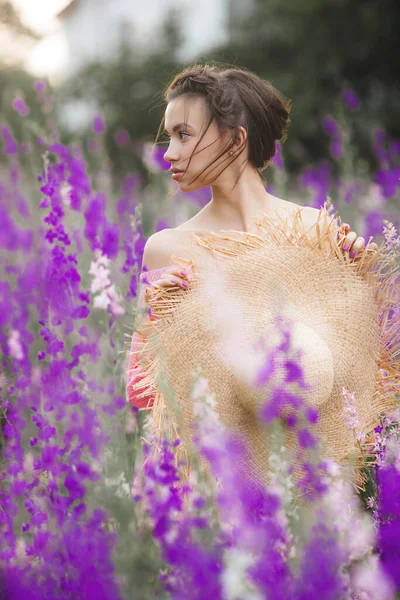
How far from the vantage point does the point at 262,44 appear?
11.0 meters

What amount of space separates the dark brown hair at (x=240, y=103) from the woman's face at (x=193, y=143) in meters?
0.01

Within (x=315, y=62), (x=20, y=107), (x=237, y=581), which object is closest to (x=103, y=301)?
(x=237, y=581)

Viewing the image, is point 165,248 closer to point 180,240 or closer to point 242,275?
point 180,240

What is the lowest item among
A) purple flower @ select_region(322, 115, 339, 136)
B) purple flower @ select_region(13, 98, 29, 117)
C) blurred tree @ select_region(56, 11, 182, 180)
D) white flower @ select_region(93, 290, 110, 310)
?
blurred tree @ select_region(56, 11, 182, 180)

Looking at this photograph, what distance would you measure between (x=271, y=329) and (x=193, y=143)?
1.60 feet

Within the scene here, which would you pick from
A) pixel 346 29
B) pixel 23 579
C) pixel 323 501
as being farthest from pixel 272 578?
pixel 346 29

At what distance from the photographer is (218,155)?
73.6 inches

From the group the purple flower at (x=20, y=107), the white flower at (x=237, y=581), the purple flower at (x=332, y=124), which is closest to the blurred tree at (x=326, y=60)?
the purple flower at (x=332, y=124)

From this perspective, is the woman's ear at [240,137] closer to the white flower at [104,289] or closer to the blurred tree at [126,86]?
the white flower at [104,289]

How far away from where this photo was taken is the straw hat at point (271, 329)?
65.5 inches

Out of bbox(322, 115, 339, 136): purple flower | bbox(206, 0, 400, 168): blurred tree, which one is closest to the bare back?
bbox(322, 115, 339, 136): purple flower

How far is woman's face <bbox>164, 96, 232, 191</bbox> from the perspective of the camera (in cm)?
185

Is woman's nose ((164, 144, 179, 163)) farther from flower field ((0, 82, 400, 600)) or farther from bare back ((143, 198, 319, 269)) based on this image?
flower field ((0, 82, 400, 600))

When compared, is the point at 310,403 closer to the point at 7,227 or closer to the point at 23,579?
the point at 23,579
